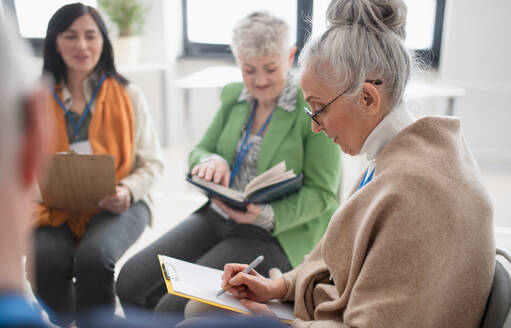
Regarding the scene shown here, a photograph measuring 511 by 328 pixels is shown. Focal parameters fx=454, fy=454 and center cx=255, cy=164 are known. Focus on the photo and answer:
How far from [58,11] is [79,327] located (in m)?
1.53

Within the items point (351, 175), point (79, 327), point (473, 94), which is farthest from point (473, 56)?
point (79, 327)

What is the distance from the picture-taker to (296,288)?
119cm

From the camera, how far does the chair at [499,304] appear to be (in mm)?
850

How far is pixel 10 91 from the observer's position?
0.40m

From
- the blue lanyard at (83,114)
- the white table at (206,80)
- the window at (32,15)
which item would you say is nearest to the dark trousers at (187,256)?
the blue lanyard at (83,114)

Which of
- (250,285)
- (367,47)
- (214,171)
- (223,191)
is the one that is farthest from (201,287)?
(367,47)

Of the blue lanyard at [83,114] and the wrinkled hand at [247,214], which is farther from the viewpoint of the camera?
the blue lanyard at [83,114]

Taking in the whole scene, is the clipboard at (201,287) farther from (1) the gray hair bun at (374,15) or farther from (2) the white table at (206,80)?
(2) the white table at (206,80)

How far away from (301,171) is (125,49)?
2.75m

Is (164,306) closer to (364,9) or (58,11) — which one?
(364,9)

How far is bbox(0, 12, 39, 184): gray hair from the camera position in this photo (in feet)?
1.29

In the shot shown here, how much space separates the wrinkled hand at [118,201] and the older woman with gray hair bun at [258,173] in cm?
23

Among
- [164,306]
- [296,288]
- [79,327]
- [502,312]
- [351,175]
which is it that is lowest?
[351,175]

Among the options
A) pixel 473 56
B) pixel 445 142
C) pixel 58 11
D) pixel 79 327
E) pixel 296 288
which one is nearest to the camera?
pixel 79 327
